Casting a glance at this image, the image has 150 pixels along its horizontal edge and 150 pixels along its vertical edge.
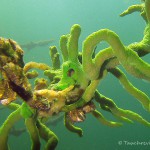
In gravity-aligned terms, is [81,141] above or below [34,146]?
below

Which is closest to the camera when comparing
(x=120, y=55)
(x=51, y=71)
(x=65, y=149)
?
(x=120, y=55)

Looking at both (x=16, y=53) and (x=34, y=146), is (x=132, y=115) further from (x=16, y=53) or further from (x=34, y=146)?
(x=16, y=53)

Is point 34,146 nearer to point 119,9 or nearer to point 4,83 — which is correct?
point 4,83

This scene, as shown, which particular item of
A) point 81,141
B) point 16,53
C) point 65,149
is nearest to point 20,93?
point 16,53

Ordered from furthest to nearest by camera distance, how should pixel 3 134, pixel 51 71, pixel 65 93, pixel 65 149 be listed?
pixel 65 149
pixel 51 71
pixel 3 134
pixel 65 93

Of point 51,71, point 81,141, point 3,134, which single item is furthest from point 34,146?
point 81,141

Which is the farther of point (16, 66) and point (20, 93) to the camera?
point (20, 93)
